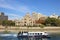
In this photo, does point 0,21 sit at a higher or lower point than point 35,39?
higher

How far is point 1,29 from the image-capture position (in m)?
13.9

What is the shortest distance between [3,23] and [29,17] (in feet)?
6.70

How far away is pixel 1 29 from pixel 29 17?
2.36 m

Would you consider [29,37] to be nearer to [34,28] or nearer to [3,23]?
[34,28]

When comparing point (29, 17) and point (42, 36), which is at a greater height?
point (29, 17)

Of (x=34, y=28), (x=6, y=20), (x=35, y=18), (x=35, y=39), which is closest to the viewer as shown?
(x=35, y=39)

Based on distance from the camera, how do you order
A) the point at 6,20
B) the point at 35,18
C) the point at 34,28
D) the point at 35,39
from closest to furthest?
the point at 35,39 → the point at 34,28 → the point at 6,20 → the point at 35,18

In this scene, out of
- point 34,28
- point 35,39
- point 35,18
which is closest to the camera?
point 35,39

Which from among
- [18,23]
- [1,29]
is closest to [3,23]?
[1,29]

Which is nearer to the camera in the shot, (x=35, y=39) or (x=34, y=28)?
(x=35, y=39)

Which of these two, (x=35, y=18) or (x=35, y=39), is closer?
(x=35, y=39)

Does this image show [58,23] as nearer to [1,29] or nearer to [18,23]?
[18,23]

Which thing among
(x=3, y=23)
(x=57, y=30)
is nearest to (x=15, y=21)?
(x=3, y=23)

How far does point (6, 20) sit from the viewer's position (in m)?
14.8
